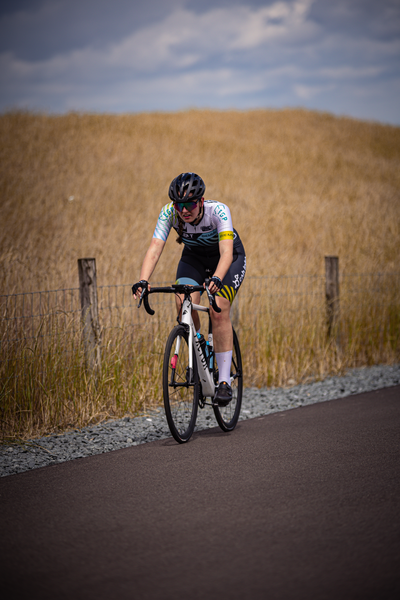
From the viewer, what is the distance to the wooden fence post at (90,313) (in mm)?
6965

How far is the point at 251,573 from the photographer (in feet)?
9.50


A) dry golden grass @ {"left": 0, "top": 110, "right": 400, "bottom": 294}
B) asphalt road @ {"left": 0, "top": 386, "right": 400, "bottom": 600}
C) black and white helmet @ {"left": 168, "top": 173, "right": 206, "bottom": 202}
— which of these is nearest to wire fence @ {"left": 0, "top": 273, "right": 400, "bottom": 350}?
dry golden grass @ {"left": 0, "top": 110, "right": 400, "bottom": 294}

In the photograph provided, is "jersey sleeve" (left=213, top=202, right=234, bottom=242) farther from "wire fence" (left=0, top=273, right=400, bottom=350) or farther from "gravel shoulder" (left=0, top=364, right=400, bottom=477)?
"gravel shoulder" (left=0, top=364, right=400, bottom=477)

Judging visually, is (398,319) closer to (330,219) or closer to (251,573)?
(251,573)

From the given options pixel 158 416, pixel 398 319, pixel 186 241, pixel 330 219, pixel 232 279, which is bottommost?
pixel 158 416

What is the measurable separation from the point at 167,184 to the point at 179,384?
19.9 m

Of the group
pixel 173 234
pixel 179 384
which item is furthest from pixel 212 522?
pixel 173 234

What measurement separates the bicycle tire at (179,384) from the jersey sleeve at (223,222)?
97cm

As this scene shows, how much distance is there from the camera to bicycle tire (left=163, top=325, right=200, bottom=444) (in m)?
5.21

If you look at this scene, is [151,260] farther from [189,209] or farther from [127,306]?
[127,306]

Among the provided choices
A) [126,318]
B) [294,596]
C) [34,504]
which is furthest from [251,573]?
[126,318]

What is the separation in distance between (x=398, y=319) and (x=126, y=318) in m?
5.27

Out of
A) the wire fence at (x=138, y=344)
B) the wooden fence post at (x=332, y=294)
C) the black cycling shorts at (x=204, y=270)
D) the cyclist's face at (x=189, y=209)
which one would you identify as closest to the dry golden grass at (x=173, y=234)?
the wire fence at (x=138, y=344)

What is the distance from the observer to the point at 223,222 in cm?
552
